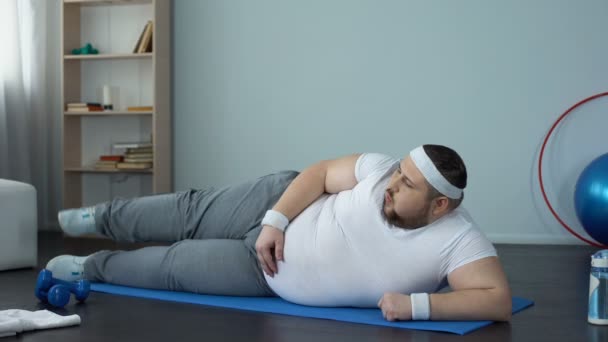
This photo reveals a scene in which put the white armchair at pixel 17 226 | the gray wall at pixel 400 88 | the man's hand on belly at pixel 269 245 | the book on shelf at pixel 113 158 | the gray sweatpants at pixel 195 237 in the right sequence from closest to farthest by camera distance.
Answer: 1. the man's hand on belly at pixel 269 245
2. the gray sweatpants at pixel 195 237
3. the white armchair at pixel 17 226
4. the gray wall at pixel 400 88
5. the book on shelf at pixel 113 158

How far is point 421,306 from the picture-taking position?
2189 mm

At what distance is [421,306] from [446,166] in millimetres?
409

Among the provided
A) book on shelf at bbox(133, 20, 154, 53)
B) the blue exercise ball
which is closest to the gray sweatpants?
the blue exercise ball

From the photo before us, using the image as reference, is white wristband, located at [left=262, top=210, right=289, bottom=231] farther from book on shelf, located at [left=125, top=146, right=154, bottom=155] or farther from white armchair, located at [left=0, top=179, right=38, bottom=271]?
book on shelf, located at [left=125, top=146, right=154, bottom=155]

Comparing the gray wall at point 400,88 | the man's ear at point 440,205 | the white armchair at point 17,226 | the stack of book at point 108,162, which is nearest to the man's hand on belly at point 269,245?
the man's ear at point 440,205

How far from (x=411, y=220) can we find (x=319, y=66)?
2814 mm

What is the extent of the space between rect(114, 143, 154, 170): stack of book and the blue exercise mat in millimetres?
2146

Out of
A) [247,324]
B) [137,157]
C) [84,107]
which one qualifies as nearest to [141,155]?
[137,157]

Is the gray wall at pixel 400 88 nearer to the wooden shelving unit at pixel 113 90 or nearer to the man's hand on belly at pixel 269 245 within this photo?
the wooden shelving unit at pixel 113 90

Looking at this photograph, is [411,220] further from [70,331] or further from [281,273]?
[70,331]

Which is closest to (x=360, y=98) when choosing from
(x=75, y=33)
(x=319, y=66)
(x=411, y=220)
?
(x=319, y=66)

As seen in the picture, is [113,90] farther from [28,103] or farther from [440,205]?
[440,205]

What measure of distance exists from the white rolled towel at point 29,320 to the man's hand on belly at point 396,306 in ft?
2.99

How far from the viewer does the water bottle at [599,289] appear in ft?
7.25
